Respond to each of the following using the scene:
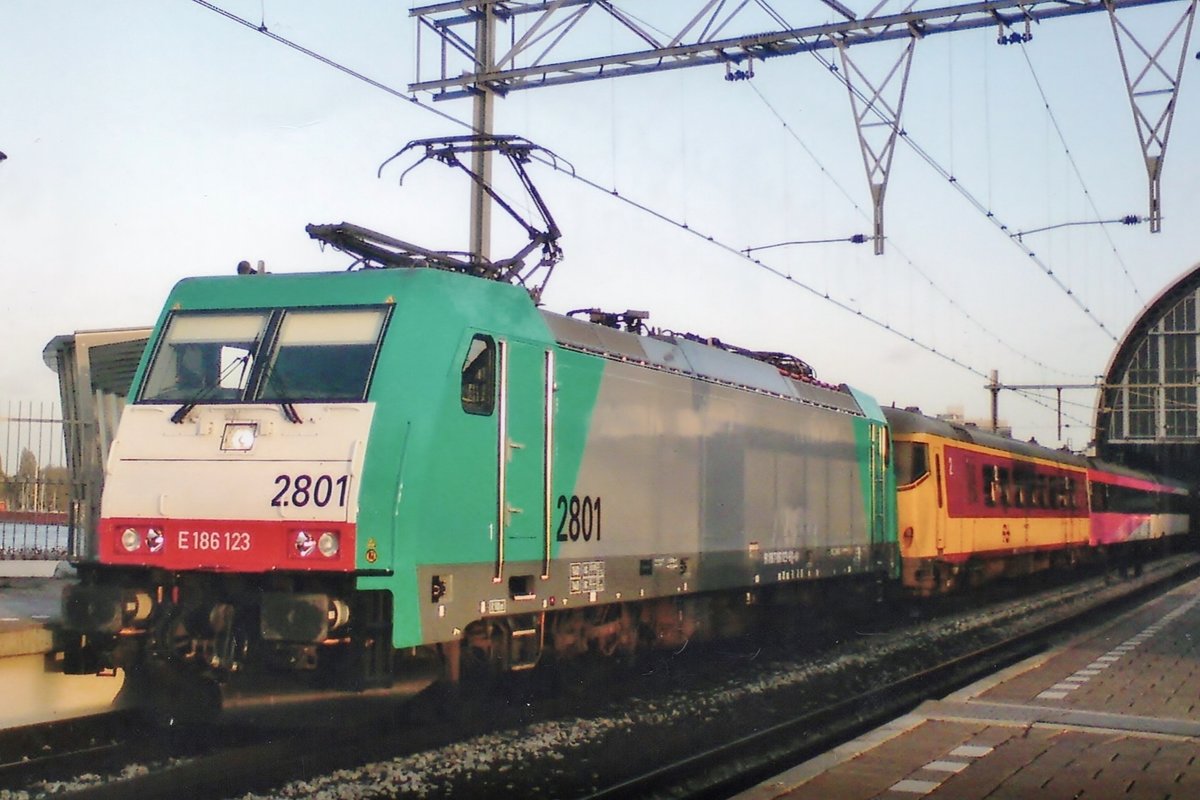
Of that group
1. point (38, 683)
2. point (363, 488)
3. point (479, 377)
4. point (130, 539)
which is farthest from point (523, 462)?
point (38, 683)

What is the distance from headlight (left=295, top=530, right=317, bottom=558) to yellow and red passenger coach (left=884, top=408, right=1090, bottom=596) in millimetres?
12803

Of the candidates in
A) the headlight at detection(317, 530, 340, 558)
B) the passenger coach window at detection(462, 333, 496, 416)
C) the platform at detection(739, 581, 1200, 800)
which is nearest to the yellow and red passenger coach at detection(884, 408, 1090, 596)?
the platform at detection(739, 581, 1200, 800)

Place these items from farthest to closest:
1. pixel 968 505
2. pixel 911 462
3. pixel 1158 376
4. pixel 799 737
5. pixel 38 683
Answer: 1. pixel 1158 376
2. pixel 968 505
3. pixel 911 462
4. pixel 38 683
5. pixel 799 737

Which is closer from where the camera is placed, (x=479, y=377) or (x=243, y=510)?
(x=243, y=510)

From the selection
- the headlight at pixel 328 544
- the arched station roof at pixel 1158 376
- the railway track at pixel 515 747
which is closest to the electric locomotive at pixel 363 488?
Result: the headlight at pixel 328 544

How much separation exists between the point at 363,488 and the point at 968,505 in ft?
55.7

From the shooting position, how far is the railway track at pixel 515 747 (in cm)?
832

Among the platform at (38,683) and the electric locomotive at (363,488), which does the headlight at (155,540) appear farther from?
the platform at (38,683)

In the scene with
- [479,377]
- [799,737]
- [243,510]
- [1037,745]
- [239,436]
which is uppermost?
[479,377]

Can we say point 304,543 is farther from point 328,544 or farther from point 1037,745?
point 1037,745

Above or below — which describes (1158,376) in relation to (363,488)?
above

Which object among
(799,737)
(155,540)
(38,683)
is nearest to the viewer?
(155,540)

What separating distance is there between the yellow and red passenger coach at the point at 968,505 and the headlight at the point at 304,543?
42.0ft

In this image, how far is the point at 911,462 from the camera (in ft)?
72.8
